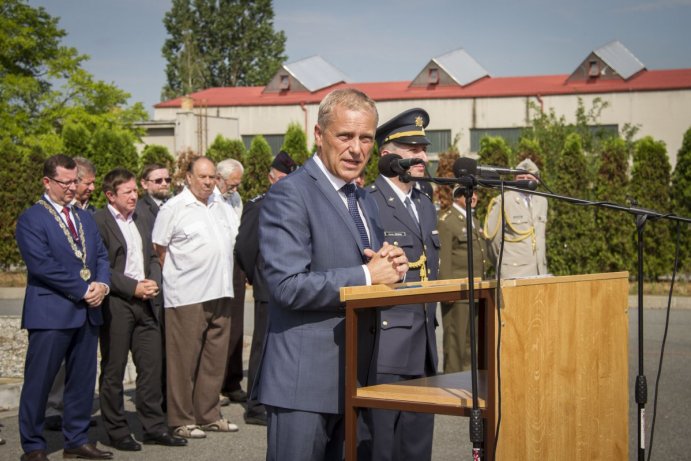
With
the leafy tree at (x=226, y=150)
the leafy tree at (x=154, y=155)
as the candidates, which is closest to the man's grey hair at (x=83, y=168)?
the leafy tree at (x=154, y=155)

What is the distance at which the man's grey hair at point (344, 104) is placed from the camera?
3.92m

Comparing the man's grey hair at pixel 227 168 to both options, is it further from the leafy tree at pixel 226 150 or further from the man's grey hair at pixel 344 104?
the leafy tree at pixel 226 150

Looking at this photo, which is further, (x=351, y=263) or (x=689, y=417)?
(x=689, y=417)

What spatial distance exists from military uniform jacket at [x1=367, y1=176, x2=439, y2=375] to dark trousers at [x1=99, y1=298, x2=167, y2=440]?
9.14 feet

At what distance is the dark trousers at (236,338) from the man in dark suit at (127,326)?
1651mm

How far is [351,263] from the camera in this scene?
3.92 metres

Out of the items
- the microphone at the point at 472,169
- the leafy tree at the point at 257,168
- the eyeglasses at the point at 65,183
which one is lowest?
the microphone at the point at 472,169

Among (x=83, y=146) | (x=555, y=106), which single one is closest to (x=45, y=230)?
(x=83, y=146)

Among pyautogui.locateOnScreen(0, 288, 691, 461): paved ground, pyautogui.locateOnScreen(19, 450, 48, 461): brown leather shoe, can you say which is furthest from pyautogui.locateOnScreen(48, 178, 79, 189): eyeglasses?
pyautogui.locateOnScreen(0, 288, 691, 461): paved ground

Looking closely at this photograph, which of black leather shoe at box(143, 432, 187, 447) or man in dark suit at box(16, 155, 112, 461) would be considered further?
black leather shoe at box(143, 432, 187, 447)

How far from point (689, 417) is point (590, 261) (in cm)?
1260

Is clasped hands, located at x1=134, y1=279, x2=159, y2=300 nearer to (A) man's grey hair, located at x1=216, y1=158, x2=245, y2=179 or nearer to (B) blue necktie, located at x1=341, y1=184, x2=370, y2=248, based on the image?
(A) man's grey hair, located at x1=216, y1=158, x2=245, y2=179

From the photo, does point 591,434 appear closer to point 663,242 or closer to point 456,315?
point 456,315

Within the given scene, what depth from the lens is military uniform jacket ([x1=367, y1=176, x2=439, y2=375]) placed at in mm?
4945
